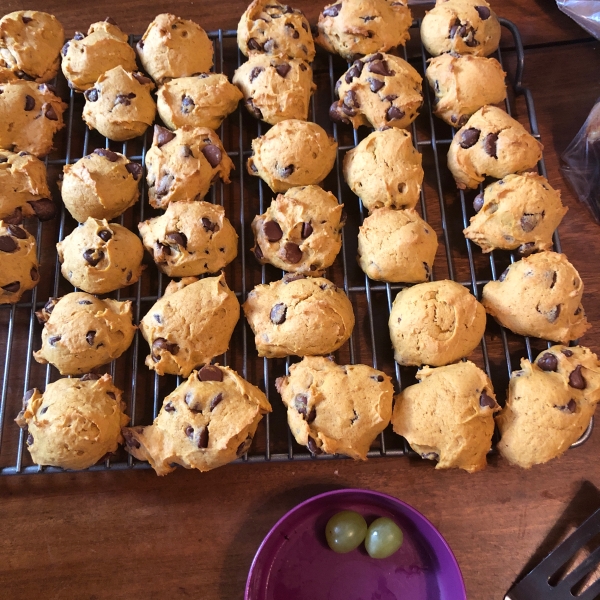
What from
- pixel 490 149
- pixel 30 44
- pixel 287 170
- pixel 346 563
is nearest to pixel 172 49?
pixel 30 44

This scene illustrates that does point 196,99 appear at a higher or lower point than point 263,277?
higher

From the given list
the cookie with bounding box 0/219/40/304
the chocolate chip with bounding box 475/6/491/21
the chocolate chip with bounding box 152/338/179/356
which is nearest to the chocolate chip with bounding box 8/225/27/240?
the cookie with bounding box 0/219/40/304

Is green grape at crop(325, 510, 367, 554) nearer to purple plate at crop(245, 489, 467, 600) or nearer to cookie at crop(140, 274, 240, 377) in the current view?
purple plate at crop(245, 489, 467, 600)

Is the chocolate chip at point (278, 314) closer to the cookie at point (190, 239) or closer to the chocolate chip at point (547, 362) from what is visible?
the cookie at point (190, 239)

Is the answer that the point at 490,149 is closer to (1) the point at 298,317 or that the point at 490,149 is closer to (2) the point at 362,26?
(2) the point at 362,26

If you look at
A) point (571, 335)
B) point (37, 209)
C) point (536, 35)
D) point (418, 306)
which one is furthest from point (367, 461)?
point (536, 35)

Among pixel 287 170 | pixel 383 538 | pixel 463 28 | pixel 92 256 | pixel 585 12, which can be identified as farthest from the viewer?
pixel 585 12
